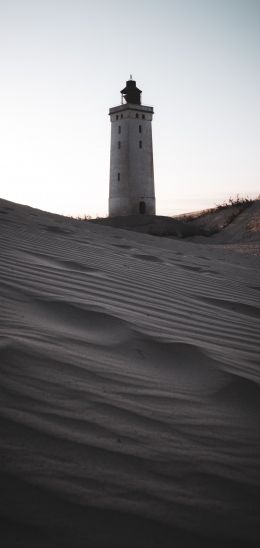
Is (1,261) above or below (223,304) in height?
above

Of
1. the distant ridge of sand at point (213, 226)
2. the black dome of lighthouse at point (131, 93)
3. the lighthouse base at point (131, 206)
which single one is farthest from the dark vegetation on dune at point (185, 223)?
the black dome of lighthouse at point (131, 93)

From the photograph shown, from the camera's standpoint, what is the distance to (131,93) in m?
33.2

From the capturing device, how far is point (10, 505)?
80cm

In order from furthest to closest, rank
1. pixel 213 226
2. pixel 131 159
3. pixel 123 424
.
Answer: pixel 131 159 < pixel 213 226 < pixel 123 424

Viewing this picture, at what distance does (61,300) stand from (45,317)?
0.29 metres

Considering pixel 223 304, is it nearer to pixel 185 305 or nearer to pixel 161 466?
pixel 185 305

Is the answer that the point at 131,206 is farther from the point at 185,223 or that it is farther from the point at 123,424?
the point at 123,424

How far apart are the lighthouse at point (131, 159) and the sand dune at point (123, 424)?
3047cm

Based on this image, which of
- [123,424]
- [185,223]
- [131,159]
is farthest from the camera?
[131,159]

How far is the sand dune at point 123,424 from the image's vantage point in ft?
2.67

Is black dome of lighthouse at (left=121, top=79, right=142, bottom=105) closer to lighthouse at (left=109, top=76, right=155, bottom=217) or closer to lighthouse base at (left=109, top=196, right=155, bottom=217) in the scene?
lighthouse at (left=109, top=76, right=155, bottom=217)

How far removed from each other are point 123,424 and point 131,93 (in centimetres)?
3505

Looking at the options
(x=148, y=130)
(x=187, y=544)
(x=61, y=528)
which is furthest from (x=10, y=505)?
(x=148, y=130)

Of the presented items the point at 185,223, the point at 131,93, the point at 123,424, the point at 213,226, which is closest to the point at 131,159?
the point at 131,93
